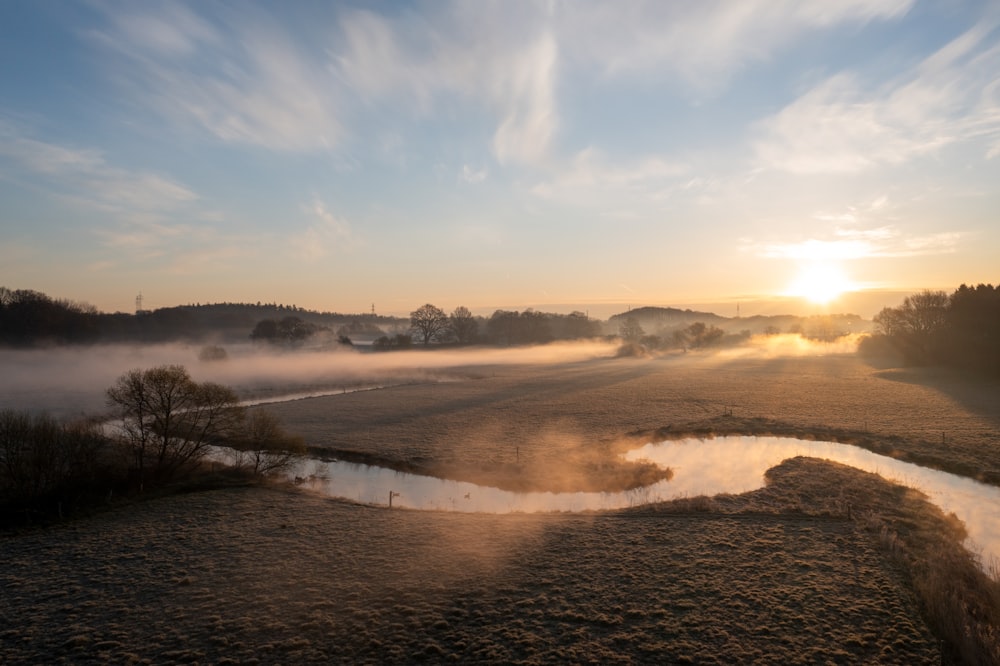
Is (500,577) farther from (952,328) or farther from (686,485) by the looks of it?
(952,328)

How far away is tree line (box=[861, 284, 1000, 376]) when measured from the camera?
62906 millimetres

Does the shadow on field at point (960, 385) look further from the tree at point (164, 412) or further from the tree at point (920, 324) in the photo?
the tree at point (164, 412)

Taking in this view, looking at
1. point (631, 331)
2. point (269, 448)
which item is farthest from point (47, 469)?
point (631, 331)

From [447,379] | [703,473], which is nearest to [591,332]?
[447,379]

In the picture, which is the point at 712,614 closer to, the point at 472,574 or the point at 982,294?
the point at 472,574

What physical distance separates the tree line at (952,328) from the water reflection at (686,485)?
46.1 meters

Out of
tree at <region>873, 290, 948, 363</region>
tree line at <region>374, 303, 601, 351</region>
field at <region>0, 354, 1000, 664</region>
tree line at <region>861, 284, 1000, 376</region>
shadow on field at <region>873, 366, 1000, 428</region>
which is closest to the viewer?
field at <region>0, 354, 1000, 664</region>

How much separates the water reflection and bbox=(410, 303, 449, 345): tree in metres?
99.9

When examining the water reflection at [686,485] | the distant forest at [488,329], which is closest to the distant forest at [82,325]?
the distant forest at [488,329]

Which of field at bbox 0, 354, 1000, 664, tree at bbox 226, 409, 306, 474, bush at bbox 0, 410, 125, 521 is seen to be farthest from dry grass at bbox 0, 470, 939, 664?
tree at bbox 226, 409, 306, 474

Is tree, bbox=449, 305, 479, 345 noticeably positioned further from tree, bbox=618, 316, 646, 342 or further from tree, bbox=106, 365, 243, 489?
tree, bbox=106, 365, 243, 489

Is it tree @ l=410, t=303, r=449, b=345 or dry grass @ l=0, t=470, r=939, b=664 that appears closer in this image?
dry grass @ l=0, t=470, r=939, b=664

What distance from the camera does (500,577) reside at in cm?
1672

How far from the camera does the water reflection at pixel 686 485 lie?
24.3m
